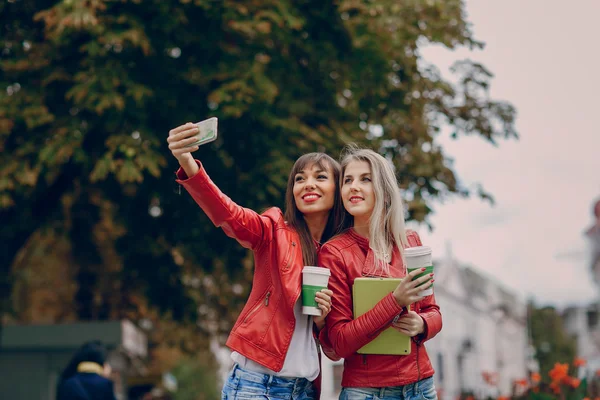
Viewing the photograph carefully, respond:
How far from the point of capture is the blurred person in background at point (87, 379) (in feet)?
28.9

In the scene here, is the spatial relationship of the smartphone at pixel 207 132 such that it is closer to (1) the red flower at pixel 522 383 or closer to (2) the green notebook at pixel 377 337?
(2) the green notebook at pixel 377 337

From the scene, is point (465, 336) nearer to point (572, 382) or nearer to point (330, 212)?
point (572, 382)

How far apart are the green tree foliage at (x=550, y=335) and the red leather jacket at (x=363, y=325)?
59824 mm

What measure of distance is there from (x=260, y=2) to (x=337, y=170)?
20.0 feet

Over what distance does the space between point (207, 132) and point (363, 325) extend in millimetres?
1087

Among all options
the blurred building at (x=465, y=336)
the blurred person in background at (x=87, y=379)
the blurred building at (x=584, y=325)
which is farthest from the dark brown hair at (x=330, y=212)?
the blurred building at (x=584, y=325)

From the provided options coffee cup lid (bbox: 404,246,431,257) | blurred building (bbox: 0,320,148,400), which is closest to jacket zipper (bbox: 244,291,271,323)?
coffee cup lid (bbox: 404,246,431,257)

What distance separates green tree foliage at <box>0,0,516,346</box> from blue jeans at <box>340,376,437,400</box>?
5.82 m

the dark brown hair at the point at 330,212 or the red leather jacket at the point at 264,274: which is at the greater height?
the dark brown hair at the point at 330,212

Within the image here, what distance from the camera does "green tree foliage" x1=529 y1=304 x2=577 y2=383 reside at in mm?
63819

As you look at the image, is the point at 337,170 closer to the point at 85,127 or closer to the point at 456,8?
the point at 85,127

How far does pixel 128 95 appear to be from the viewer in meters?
9.95

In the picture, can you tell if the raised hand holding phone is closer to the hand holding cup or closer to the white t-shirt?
the white t-shirt

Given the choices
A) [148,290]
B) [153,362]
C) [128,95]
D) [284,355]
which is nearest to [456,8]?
[128,95]
